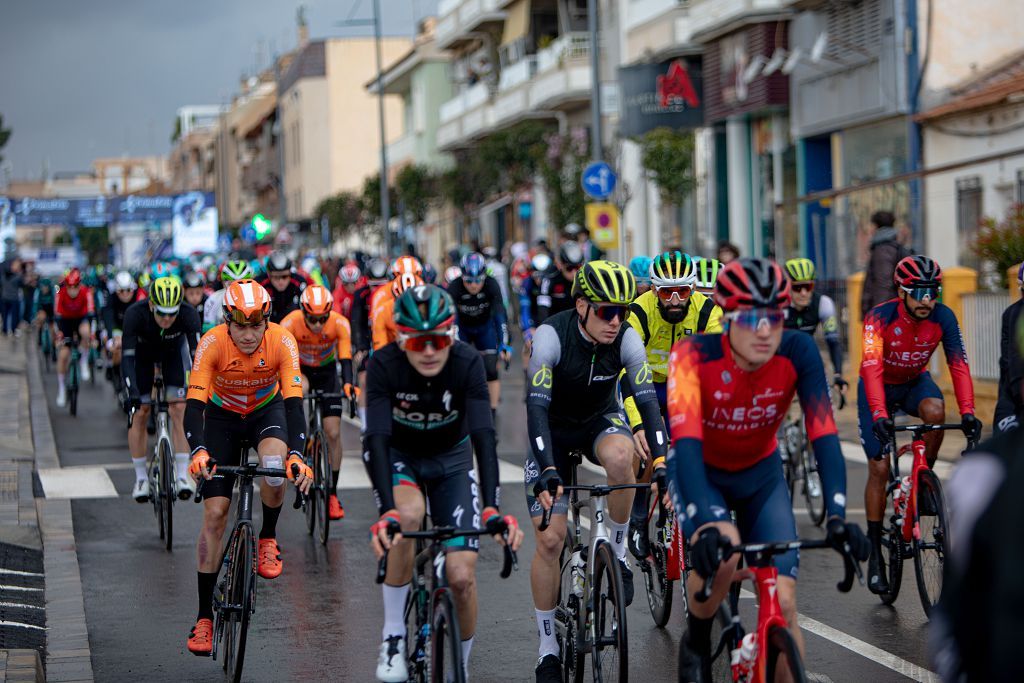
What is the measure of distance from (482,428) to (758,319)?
1.29 meters

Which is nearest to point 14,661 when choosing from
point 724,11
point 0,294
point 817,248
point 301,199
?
point 817,248

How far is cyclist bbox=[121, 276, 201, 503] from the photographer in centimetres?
1198

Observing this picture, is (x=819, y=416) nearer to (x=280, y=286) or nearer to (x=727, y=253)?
(x=280, y=286)

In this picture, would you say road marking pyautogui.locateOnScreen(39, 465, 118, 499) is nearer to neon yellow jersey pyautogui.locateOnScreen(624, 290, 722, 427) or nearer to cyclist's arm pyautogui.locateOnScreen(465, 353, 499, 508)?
neon yellow jersey pyautogui.locateOnScreen(624, 290, 722, 427)

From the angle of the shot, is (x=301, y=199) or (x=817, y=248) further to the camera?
(x=301, y=199)

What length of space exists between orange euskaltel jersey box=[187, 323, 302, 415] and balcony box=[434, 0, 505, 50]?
40.6 m

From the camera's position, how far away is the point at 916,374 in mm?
8836

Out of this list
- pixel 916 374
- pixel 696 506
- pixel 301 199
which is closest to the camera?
pixel 696 506

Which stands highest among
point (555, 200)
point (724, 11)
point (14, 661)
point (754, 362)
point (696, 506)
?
point (724, 11)

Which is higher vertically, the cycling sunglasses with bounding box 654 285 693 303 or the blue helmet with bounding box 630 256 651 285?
the blue helmet with bounding box 630 256 651 285

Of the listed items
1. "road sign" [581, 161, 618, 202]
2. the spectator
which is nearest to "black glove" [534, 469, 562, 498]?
the spectator

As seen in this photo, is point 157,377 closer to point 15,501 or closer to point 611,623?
point 15,501

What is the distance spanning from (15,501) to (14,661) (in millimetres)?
5549

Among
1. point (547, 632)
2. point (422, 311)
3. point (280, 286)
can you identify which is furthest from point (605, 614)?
point (280, 286)
